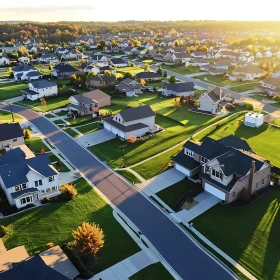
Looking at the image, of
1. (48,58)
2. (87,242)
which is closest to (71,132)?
(87,242)

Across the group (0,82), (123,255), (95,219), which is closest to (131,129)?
(95,219)

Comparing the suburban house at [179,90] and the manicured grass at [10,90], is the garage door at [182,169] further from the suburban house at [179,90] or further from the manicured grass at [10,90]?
the manicured grass at [10,90]

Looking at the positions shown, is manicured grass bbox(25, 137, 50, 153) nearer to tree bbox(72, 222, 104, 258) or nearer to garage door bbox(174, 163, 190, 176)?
garage door bbox(174, 163, 190, 176)

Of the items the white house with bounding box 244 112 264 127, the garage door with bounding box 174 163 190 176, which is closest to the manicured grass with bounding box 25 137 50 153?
the garage door with bounding box 174 163 190 176

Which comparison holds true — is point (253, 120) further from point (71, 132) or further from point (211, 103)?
point (71, 132)

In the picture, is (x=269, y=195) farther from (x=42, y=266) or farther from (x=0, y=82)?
(x=0, y=82)

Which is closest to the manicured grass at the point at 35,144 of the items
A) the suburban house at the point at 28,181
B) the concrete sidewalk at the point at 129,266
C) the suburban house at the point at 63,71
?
the suburban house at the point at 28,181
